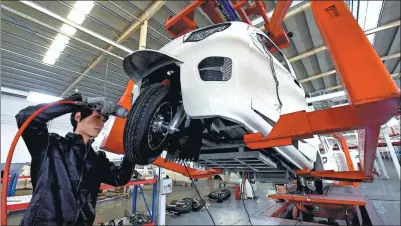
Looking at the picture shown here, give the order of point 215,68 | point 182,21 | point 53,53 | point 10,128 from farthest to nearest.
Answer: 1. point 10,128
2. point 53,53
3. point 182,21
4. point 215,68

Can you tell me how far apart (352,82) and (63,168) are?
77.3 inches

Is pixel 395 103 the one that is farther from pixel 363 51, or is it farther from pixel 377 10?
pixel 377 10

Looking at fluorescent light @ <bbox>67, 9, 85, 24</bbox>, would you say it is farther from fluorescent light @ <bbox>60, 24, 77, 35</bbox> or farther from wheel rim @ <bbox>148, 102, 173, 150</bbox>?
wheel rim @ <bbox>148, 102, 173, 150</bbox>

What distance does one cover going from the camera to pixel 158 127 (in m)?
1.59

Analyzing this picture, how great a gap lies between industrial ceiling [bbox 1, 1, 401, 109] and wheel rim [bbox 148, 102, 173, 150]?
4.65 metres

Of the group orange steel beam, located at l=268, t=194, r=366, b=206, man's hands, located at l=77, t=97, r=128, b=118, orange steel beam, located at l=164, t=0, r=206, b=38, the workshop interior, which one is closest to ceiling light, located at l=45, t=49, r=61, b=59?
the workshop interior

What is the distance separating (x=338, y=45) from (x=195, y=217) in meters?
5.45

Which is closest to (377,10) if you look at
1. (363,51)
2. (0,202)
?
(363,51)

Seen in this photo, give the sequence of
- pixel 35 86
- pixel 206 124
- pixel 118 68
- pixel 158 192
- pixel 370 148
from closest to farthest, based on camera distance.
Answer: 1. pixel 370 148
2. pixel 206 124
3. pixel 158 192
4. pixel 118 68
5. pixel 35 86

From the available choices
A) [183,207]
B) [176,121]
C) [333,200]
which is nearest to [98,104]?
[176,121]

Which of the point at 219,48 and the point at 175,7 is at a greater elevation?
the point at 175,7

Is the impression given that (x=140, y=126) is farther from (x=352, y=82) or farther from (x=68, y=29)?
(x=68, y=29)

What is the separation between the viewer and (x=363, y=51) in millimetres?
927

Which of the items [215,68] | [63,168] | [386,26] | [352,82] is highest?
[386,26]
